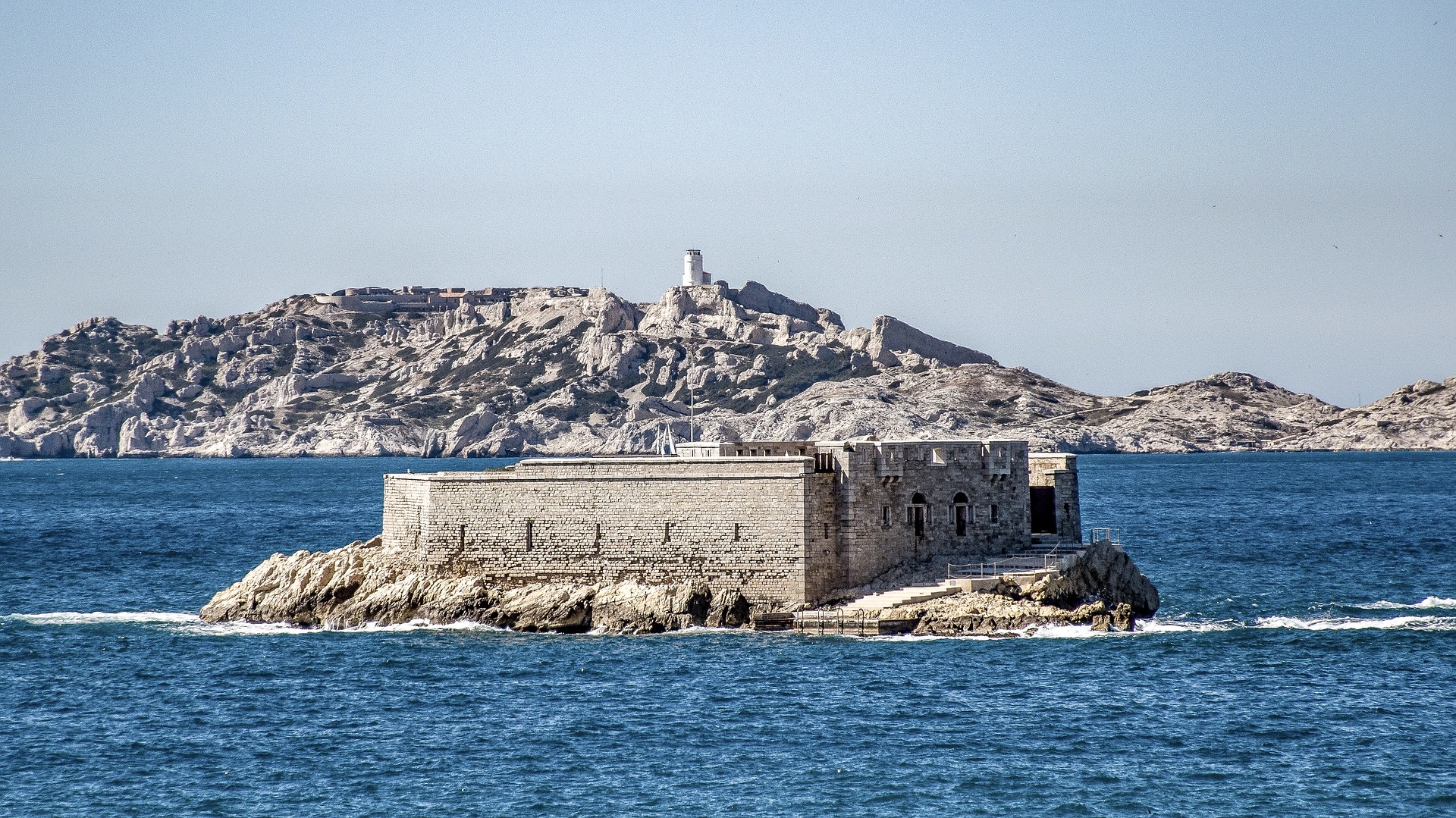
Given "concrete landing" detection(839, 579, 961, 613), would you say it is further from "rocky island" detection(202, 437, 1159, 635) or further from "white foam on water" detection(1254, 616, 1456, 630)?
"white foam on water" detection(1254, 616, 1456, 630)

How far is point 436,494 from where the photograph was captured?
44969mm

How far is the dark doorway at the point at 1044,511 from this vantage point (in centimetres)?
4753

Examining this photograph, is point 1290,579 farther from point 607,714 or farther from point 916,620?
point 607,714

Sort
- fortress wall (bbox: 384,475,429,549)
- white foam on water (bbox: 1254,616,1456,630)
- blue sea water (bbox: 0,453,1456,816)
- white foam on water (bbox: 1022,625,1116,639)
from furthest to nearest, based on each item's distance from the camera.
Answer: fortress wall (bbox: 384,475,429,549) < white foam on water (bbox: 1254,616,1456,630) < white foam on water (bbox: 1022,625,1116,639) < blue sea water (bbox: 0,453,1456,816)

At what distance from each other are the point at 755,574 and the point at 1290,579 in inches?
1028

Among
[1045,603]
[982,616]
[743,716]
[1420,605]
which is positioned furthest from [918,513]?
[1420,605]

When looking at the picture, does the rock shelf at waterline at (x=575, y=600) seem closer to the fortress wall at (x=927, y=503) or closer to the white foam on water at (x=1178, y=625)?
the white foam on water at (x=1178, y=625)

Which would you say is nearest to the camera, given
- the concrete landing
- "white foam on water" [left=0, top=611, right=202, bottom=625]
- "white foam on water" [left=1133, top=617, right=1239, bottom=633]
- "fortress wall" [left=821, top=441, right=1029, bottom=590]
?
the concrete landing

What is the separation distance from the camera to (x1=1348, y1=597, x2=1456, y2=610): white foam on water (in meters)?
49.2

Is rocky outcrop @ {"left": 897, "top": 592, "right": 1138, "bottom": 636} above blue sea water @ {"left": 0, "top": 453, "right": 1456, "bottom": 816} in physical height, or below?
above

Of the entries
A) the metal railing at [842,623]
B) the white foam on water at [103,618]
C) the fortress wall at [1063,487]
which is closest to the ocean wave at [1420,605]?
the fortress wall at [1063,487]

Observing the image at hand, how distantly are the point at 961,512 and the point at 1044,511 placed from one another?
4.63 m

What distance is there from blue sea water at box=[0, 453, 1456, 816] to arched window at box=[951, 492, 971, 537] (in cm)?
449

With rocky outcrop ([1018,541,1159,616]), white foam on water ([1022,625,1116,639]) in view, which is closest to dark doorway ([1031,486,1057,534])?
rocky outcrop ([1018,541,1159,616])
